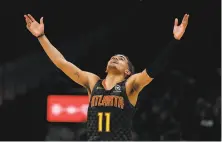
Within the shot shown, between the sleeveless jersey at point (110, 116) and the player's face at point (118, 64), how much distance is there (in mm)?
278

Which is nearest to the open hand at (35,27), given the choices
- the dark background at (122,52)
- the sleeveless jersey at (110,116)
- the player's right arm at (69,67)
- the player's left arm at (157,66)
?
the player's right arm at (69,67)

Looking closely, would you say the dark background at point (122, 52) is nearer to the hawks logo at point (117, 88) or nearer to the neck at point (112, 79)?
the neck at point (112, 79)

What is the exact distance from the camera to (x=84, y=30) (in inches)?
449

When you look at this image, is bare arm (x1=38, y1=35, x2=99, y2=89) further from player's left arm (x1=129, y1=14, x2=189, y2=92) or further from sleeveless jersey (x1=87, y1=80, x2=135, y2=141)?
player's left arm (x1=129, y1=14, x2=189, y2=92)

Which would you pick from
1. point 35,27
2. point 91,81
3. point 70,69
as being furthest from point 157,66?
point 35,27

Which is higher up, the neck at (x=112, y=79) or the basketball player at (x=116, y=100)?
the neck at (x=112, y=79)

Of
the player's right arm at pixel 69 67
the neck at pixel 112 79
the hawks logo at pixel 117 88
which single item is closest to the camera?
the hawks logo at pixel 117 88

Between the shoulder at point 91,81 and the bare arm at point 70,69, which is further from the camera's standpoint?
the bare arm at point 70,69

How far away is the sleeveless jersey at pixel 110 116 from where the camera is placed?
214 inches

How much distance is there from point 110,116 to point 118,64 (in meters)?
0.68

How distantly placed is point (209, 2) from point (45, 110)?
15.2 feet

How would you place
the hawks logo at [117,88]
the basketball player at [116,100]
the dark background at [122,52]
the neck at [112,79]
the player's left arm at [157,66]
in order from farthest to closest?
the dark background at [122,52] → the neck at [112,79] → the hawks logo at [117,88] → the basketball player at [116,100] → the player's left arm at [157,66]

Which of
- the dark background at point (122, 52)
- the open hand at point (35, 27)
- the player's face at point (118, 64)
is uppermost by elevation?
the dark background at point (122, 52)

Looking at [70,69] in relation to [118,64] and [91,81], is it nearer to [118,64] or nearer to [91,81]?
[91,81]
